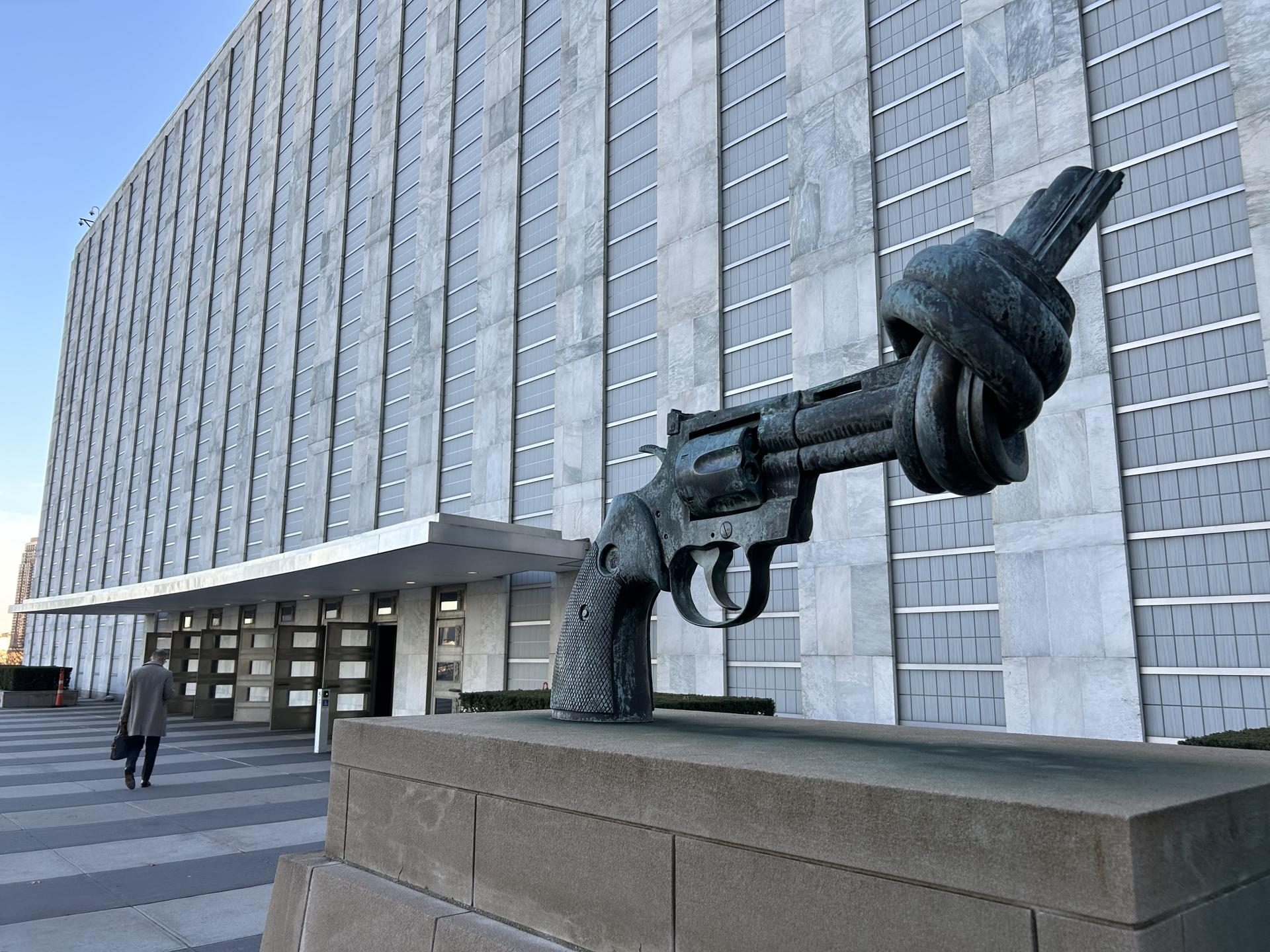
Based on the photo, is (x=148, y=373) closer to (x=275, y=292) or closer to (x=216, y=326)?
(x=216, y=326)

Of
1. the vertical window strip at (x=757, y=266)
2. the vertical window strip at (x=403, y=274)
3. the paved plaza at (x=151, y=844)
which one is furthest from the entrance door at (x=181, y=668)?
the vertical window strip at (x=757, y=266)

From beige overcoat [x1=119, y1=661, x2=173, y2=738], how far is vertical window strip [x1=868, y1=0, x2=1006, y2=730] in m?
10.6

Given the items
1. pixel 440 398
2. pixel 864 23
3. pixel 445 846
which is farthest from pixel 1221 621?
pixel 440 398

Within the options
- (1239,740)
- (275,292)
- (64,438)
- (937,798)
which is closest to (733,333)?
(1239,740)

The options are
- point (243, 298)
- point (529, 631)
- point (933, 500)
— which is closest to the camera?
point (933, 500)

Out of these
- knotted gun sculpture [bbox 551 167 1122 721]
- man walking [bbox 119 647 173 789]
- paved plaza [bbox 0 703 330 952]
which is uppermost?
knotted gun sculpture [bbox 551 167 1122 721]

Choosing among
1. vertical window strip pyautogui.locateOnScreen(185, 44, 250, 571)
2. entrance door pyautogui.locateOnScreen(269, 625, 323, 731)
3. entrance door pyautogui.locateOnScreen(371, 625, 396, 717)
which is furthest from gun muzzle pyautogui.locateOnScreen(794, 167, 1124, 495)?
vertical window strip pyautogui.locateOnScreen(185, 44, 250, 571)

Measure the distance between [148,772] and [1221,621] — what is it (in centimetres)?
1412

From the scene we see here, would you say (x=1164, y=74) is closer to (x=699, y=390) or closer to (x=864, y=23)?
(x=864, y=23)

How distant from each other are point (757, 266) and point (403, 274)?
13.0 m

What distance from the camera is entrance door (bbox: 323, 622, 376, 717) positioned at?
2066 cm

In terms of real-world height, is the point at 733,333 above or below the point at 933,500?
above

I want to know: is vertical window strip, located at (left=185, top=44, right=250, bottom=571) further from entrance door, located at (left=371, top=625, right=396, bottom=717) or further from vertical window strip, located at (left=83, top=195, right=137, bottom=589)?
vertical window strip, located at (left=83, top=195, right=137, bottom=589)

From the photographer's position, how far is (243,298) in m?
34.2
